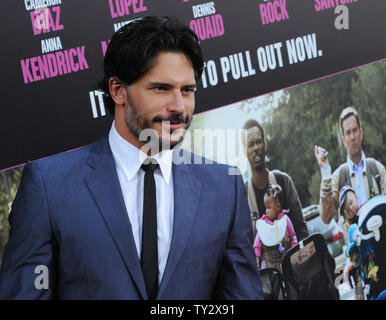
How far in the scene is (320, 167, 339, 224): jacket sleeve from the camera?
3152 millimetres

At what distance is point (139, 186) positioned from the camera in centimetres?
187

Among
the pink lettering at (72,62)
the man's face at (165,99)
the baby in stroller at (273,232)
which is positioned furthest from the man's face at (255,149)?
the man's face at (165,99)

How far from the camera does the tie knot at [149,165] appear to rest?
188 centimetres

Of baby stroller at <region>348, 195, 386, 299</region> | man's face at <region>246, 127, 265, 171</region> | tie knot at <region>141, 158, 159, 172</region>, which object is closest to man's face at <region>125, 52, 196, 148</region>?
tie knot at <region>141, 158, 159, 172</region>

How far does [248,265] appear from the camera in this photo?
6.27ft

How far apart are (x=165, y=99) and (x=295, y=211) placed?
1.58m

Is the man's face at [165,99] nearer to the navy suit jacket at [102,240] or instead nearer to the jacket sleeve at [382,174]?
the navy suit jacket at [102,240]

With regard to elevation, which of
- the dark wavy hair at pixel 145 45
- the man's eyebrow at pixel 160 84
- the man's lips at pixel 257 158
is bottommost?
the man's lips at pixel 257 158

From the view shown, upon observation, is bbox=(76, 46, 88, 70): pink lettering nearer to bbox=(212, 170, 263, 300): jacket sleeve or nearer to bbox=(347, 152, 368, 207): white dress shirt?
bbox=(212, 170, 263, 300): jacket sleeve

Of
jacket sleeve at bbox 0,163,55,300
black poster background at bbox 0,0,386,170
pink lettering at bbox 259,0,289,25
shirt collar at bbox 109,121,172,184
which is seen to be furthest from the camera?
pink lettering at bbox 259,0,289,25

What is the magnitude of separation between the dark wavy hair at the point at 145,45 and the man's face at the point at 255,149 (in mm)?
1145

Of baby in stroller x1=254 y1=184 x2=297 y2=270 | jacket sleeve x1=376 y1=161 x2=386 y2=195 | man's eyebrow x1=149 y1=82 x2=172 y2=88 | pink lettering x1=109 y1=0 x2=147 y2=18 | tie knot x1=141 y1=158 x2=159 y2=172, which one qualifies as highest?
pink lettering x1=109 y1=0 x2=147 y2=18

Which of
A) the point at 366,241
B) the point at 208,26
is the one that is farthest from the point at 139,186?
the point at 366,241

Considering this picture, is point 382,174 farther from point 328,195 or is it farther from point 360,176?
point 328,195
